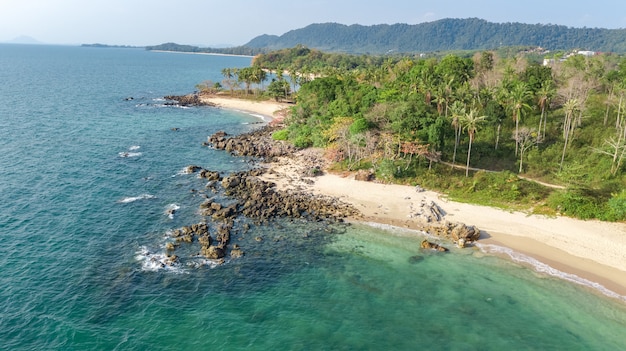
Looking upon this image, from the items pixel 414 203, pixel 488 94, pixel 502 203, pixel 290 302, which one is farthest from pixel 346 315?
pixel 488 94

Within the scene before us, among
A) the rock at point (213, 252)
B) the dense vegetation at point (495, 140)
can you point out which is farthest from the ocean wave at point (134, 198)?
the dense vegetation at point (495, 140)

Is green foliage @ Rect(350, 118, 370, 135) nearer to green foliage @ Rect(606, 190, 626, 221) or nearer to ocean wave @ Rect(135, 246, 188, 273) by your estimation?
green foliage @ Rect(606, 190, 626, 221)

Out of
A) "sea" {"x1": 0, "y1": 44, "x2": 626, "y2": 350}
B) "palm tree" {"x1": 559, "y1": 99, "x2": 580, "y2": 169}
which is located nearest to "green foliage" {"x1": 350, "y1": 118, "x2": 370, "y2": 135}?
"sea" {"x1": 0, "y1": 44, "x2": 626, "y2": 350}

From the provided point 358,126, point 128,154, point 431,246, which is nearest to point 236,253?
point 431,246

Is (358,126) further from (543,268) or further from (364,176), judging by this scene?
(543,268)

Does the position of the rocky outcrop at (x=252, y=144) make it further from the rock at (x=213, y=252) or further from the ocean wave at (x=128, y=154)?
the rock at (x=213, y=252)

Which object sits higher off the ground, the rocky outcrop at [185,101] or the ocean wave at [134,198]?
the rocky outcrop at [185,101]
